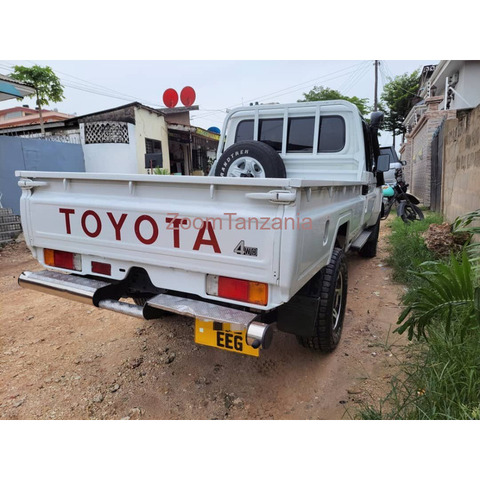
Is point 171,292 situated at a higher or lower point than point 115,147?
lower

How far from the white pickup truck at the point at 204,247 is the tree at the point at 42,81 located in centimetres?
1166

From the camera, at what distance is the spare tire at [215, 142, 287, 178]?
302 centimetres

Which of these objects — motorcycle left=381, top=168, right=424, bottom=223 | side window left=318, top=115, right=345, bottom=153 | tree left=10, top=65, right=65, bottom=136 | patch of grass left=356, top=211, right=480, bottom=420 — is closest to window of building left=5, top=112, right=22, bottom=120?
tree left=10, top=65, right=65, bottom=136

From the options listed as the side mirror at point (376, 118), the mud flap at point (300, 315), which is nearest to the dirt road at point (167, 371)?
the mud flap at point (300, 315)

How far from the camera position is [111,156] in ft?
39.9

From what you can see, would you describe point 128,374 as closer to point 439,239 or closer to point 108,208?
point 108,208

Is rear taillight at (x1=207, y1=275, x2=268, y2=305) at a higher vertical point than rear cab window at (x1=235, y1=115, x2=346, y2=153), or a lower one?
lower

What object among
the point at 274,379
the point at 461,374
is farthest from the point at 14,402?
the point at 461,374

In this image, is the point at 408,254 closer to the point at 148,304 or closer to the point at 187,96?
the point at 148,304

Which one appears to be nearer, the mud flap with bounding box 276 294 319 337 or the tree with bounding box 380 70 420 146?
the mud flap with bounding box 276 294 319 337

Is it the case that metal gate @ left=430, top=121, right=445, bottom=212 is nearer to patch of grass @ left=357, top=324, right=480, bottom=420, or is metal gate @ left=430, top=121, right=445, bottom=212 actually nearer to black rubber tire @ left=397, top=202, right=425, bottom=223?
black rubber tire @ left=397, top=202, right=425, bottom=223

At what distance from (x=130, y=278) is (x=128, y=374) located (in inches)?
28.7

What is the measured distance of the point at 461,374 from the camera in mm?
1933

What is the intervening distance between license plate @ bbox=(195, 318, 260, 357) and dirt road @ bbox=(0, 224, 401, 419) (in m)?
0.51
